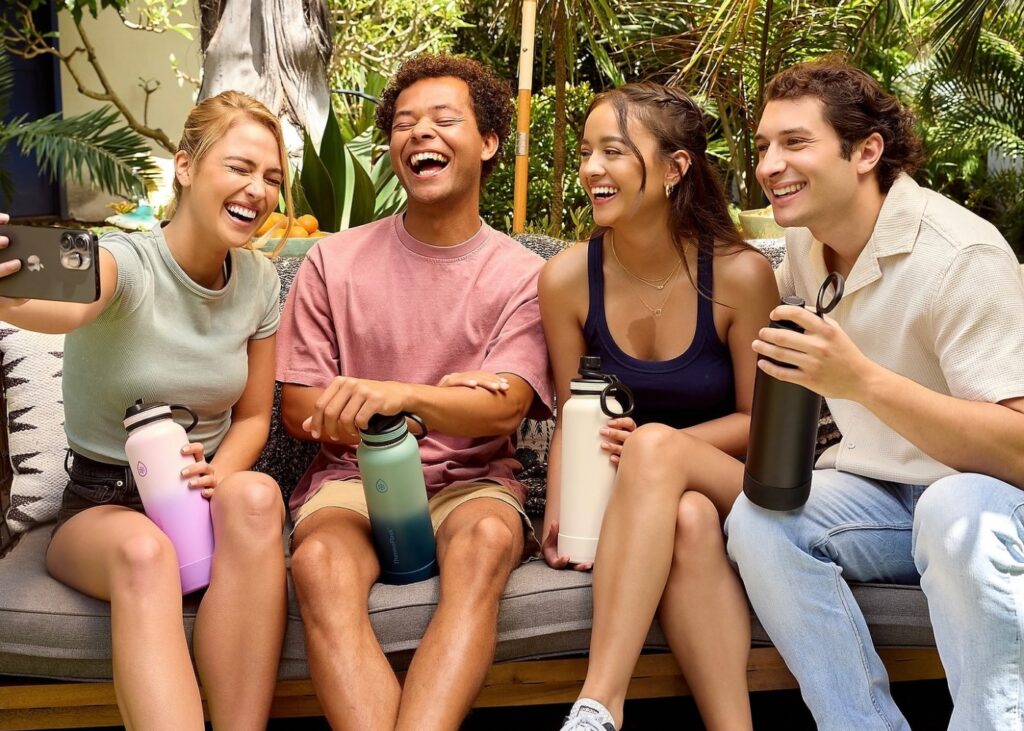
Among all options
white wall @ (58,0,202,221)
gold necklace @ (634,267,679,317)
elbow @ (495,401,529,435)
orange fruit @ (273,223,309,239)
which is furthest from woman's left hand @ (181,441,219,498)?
white wall @ (58,0,202,221)

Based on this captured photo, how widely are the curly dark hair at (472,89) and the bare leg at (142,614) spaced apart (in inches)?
45.5

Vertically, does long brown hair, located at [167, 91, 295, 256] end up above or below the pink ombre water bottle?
above

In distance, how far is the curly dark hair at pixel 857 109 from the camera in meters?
2.00

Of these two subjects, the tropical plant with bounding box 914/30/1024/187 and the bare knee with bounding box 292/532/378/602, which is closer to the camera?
the bare knee with bounding box 292/532/378/602

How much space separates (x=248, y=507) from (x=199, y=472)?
138 millimetres

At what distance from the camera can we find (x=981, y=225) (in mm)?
1960

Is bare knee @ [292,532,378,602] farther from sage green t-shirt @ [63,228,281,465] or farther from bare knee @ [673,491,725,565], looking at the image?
bare knee @ [673,491,725,565]

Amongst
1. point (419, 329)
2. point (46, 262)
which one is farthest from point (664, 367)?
point (46, 262)

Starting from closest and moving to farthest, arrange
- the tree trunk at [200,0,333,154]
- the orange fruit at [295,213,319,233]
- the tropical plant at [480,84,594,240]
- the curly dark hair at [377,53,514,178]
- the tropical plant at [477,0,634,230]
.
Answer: the curly dark hair at [377,53,514,178], the orange fruit at [295,213,319,233], the tree trunk at [200,0,333,154], the tropical plant at [477,0,634,230], the tropical plant at [480,84,594,240]

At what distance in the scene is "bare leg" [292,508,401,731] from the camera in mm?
1820

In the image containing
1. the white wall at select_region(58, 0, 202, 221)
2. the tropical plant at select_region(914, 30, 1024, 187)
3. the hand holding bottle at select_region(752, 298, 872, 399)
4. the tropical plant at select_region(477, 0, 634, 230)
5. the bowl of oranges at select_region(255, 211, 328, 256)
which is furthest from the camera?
the white wall at select_region(58, 0, 202, 221)

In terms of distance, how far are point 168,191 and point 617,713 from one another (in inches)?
265

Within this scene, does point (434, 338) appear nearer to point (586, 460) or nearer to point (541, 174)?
point (586, 460)

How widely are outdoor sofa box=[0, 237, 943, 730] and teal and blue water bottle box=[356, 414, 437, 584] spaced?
2.0 inches
